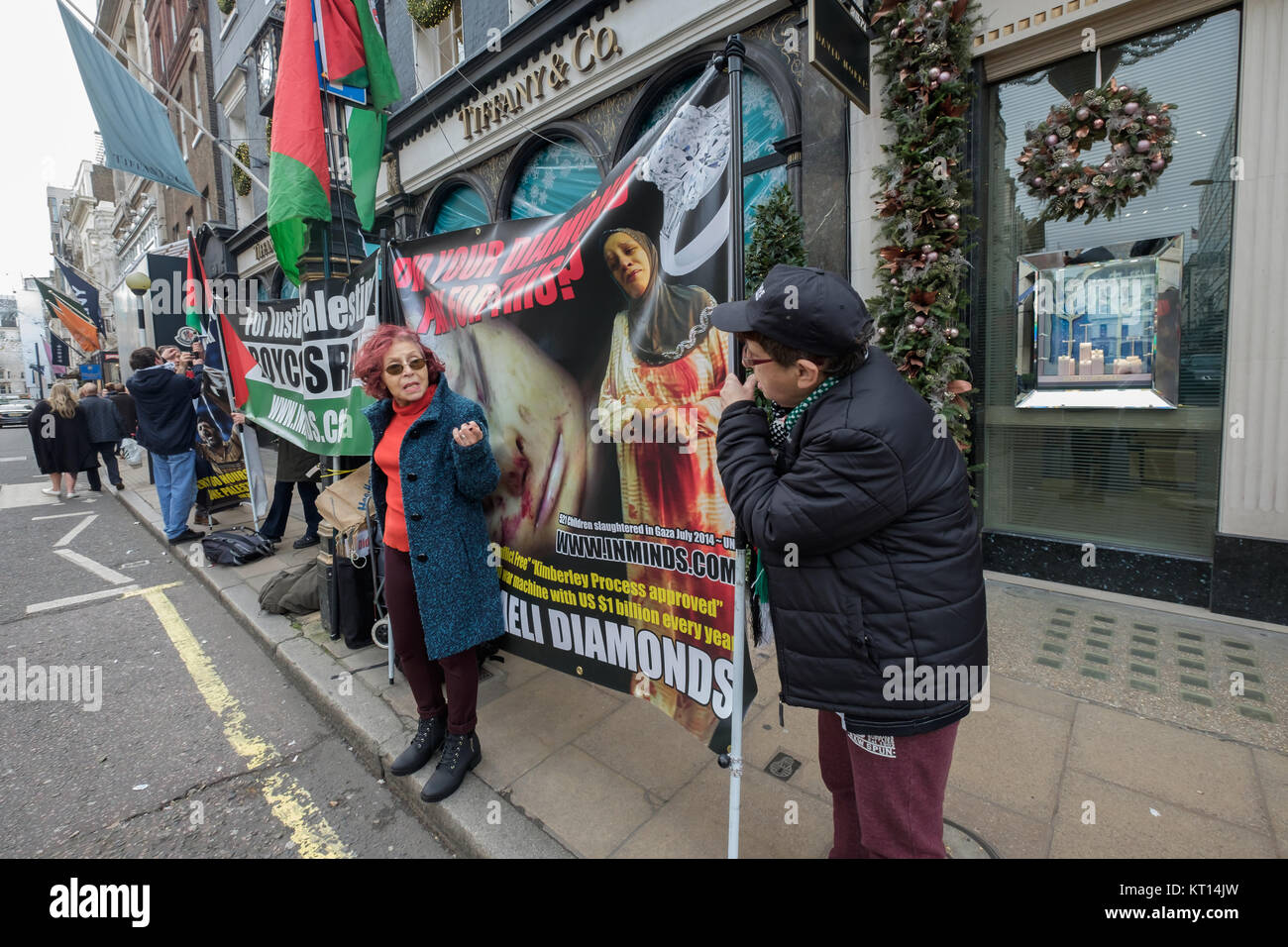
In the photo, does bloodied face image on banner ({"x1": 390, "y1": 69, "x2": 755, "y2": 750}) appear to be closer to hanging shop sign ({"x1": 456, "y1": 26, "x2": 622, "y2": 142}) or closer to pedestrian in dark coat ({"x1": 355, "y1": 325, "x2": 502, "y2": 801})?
pedestrian in dark coat ({"x1": 355, "y1": 325, "x2": 502, "y2": 801})

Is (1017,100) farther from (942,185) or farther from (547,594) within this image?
(547,594)

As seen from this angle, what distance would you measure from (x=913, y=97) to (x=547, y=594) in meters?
4.47

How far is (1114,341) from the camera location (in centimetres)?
468

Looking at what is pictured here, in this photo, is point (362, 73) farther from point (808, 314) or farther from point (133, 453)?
point (133, 453)

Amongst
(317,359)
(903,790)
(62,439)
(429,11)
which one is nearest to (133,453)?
(62,439)

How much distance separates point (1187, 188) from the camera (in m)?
4.32

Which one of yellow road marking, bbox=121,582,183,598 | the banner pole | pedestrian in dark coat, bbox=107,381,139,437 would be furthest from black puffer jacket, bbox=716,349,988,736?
pedestrian in dark coat, bbox=107,381,139,437

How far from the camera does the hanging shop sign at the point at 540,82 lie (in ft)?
23.0

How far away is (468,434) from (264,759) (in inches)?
84.1

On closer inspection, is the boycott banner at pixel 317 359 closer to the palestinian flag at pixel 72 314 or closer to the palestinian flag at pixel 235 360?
the palestinian flag at pixel 235 360

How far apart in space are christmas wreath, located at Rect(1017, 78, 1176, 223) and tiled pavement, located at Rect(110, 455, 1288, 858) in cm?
301

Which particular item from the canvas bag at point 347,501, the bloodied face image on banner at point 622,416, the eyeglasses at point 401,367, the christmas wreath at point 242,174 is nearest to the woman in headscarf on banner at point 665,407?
the bloodied face image on banner at point 622,416

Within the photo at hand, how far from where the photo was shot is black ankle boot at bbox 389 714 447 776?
2828mm

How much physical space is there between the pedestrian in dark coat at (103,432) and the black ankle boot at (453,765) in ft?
38.7
